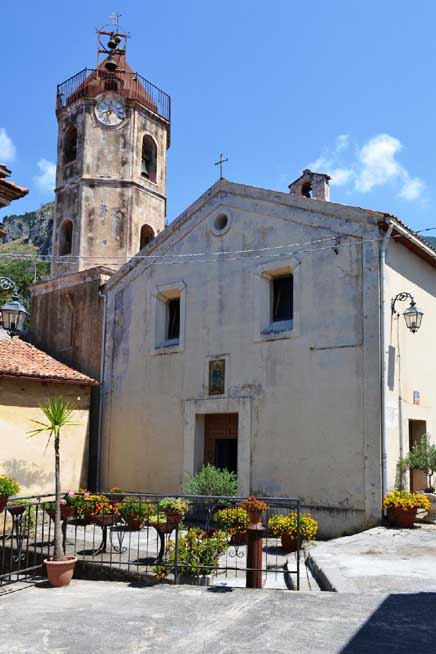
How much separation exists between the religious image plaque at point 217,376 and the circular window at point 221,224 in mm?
3270

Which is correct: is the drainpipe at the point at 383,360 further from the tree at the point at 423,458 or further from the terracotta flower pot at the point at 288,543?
the terracotta flower pot at the point at 288,543

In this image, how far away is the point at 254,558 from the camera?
320 inches

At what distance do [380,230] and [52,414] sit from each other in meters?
7.51

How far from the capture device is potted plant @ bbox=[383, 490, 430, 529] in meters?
11.6

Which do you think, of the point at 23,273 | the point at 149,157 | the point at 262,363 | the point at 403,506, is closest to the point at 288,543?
the point at 403,506

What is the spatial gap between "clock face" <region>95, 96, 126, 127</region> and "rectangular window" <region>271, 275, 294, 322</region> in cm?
846

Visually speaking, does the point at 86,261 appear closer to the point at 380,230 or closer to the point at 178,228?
the point at 178,228

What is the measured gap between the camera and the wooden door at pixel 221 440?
15.3m

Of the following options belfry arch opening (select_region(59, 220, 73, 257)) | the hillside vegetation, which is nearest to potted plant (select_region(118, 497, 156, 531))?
belfry arch opening (select_region(59, 220, 73, 257))

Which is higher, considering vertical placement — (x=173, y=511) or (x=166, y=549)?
(x=173, y=511)

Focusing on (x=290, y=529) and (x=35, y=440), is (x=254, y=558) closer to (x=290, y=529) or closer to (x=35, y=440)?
(x=290, y=529)

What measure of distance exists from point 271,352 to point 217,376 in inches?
66.4

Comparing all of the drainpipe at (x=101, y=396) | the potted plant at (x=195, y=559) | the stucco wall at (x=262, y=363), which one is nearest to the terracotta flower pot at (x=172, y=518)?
the potted plant at (x=195, y=559)

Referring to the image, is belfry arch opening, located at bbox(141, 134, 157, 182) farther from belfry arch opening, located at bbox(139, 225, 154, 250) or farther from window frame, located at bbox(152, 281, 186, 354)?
window frame, located at bbox(152, 281, 186, 354)
